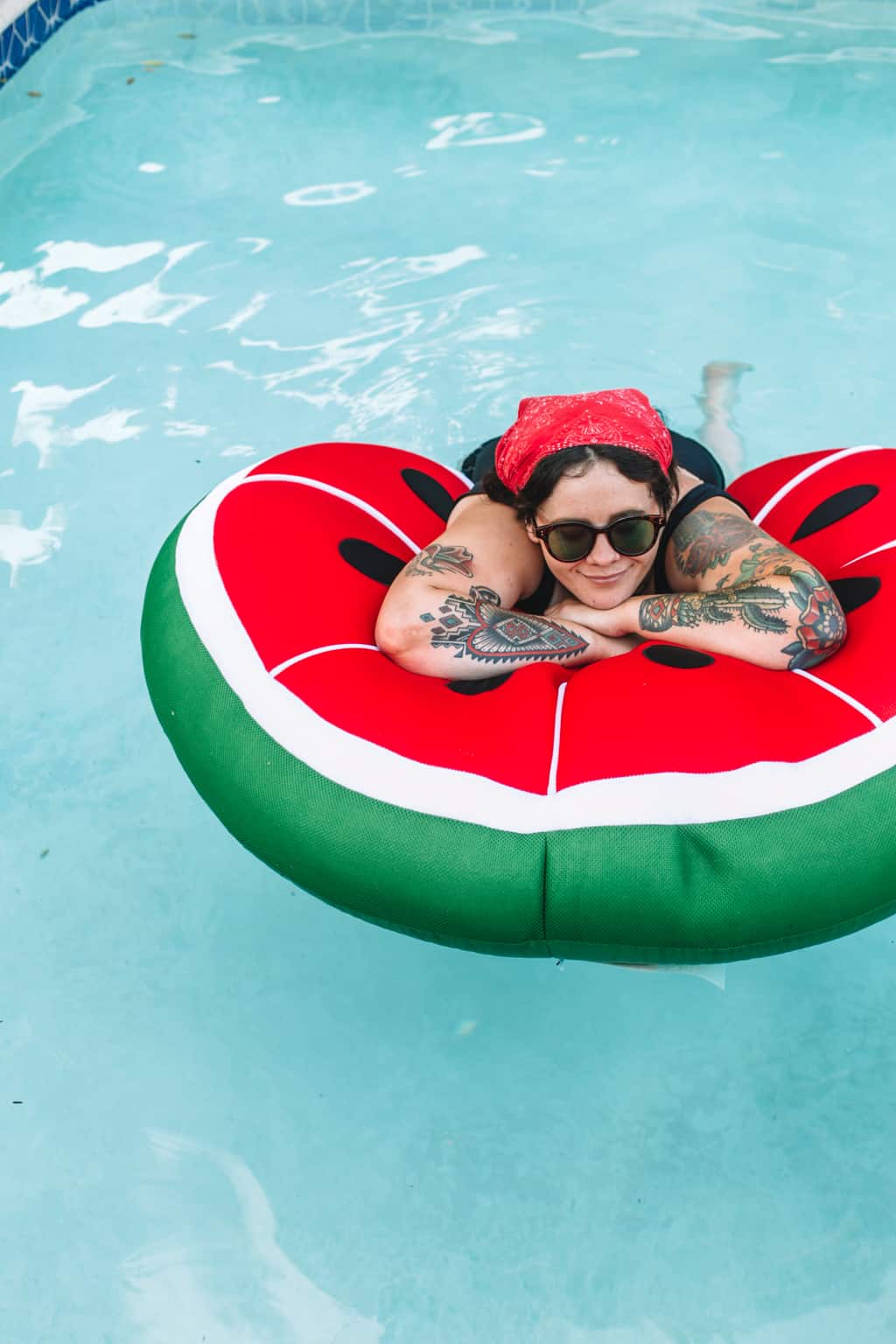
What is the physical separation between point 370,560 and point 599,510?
49 cm

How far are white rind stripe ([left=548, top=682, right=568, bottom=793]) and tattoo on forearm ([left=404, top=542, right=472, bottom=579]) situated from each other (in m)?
0.37

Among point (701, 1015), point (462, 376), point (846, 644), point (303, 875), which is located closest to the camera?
point (303, 875)

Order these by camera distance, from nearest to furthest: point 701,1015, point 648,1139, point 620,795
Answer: point 620,795 < point 648,1139 < point 701,1015

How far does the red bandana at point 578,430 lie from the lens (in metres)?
2.23

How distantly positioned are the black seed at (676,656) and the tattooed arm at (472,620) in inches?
7.1

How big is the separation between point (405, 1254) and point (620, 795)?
1058mm

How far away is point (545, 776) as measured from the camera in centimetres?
190

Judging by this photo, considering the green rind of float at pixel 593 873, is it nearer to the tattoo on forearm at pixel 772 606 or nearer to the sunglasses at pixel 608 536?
the tattoo on forearm at pixel 772 606

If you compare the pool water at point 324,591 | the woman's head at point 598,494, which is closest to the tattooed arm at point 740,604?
the woman's head at point 598,494

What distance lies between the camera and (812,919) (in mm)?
1889

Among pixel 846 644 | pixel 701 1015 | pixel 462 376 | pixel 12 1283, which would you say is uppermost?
pixel 846 644

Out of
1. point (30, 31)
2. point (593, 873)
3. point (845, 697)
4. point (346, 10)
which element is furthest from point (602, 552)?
point (346, 10)

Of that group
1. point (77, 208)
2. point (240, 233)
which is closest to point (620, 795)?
point (240, 233)

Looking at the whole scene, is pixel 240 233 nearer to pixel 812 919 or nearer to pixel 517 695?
pixel 517 695
